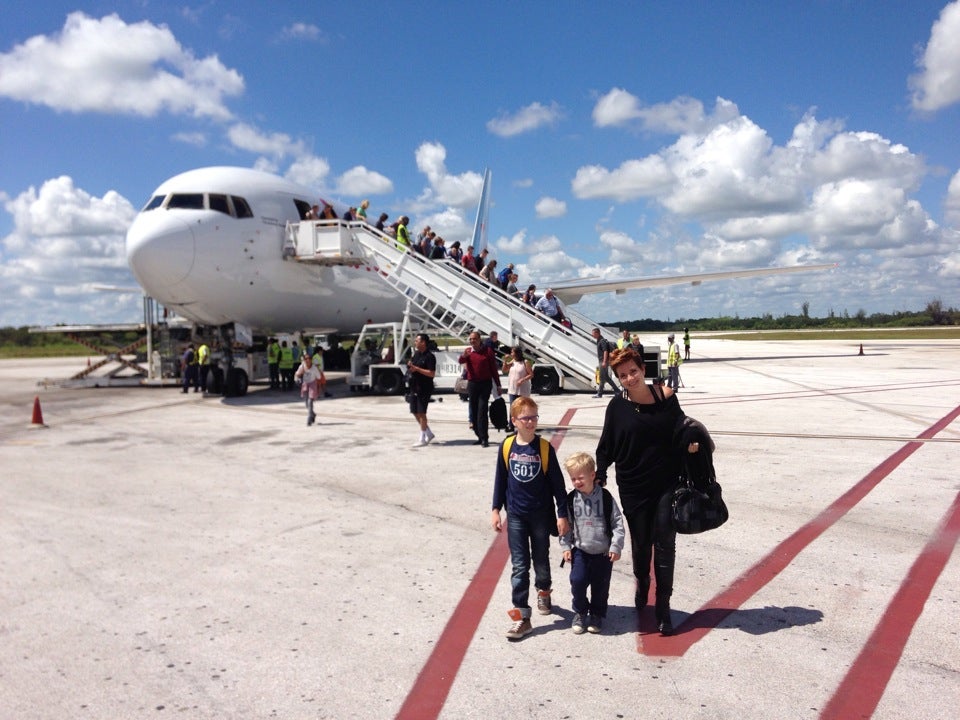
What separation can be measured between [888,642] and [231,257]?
15.2 meters

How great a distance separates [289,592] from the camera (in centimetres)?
474

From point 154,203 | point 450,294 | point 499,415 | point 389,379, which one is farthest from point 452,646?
point 154,203

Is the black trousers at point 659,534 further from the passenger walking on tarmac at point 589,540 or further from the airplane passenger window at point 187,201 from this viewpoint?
the airplane passenger window at point 187,201

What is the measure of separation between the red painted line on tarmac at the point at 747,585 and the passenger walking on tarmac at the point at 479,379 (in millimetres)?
4750

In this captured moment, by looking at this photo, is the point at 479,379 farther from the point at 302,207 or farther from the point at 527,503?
the point at 302,207

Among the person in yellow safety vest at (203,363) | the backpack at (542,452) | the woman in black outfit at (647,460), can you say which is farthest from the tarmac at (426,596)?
the person in yellow safety vest at (203,363)

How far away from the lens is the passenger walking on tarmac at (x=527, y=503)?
4.11 metres

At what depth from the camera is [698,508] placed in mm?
3867

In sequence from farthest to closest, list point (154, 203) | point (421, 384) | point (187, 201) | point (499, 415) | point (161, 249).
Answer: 1. point (154, 203)
2. point (187, 201)
3. point (161, 249)
4. point (421, 384)
5. point (499, 415)

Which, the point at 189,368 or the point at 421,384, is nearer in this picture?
the point at 421,384

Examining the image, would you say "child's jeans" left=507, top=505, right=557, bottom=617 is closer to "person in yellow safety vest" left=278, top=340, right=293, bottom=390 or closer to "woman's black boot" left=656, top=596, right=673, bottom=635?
"woman's black boot" left=656, top=596, right=673, bottom=635

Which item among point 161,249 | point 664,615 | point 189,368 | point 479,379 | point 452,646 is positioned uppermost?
point 161,249

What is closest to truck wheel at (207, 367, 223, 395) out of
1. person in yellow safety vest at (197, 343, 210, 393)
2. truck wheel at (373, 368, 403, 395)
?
person in yellow safety vest at (197, 343, 210, 393)

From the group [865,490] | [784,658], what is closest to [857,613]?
[784,658]
